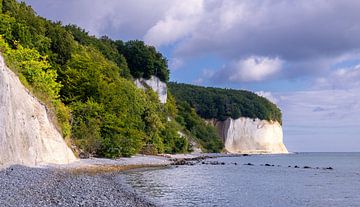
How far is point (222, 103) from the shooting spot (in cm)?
15000

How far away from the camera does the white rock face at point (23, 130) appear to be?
24891mm

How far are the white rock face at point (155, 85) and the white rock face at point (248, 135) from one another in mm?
48666

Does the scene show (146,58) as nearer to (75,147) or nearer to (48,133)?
(75,147)

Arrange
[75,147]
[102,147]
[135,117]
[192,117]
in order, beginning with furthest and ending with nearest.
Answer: [192,117]
[135,117]
[102,147]
[75,147]

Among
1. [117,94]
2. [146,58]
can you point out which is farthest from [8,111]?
[146,58]

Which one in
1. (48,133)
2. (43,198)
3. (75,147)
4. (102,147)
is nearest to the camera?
(43,198)

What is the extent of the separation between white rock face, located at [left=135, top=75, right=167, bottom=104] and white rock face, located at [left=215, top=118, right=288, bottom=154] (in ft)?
160

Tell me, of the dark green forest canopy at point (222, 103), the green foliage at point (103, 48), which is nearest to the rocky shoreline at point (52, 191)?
the green foliage at point (103, 48)

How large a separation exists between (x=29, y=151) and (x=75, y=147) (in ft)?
53.3

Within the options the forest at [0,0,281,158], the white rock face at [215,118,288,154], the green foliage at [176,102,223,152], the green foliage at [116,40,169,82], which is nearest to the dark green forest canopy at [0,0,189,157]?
the forest at [0,0,281,158]

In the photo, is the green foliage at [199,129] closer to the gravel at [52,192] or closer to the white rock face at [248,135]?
the white rock face at [248,135]

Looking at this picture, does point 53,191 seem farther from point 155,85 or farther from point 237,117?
point 237,117

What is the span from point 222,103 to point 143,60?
6155 cm

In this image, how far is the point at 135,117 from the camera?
64.4 m
